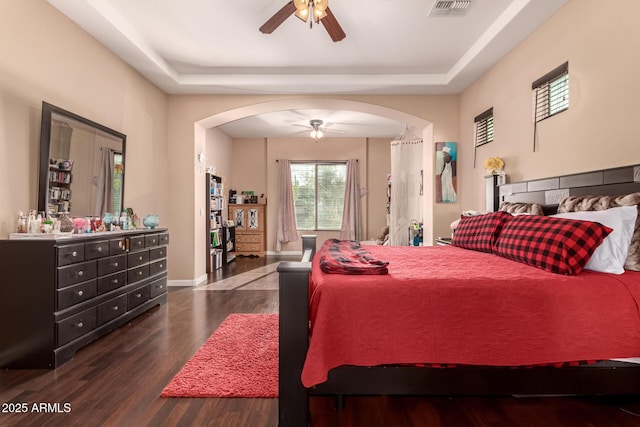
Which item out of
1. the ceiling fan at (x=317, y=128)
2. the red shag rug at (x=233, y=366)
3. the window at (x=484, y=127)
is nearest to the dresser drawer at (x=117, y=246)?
the red shag rug at (x=233, y=366)

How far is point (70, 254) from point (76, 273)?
0.16 metres

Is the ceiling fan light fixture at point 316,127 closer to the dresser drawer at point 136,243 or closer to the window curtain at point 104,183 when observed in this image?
the window curtain at point 104,183

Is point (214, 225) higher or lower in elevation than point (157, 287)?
higher

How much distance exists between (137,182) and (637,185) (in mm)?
4647

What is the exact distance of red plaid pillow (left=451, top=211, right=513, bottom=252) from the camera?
2871mm

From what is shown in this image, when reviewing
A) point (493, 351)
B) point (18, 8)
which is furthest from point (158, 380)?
point (18, 8)

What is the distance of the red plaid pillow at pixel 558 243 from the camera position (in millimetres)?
1914

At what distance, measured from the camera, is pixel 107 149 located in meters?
3.60

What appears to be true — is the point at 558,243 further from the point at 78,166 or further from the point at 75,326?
the point at 78,166

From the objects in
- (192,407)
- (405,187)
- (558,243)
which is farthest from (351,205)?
(192,407)

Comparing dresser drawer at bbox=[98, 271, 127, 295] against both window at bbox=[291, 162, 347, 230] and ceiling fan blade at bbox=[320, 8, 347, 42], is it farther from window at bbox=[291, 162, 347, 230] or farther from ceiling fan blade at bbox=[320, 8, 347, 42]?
window at bbox=[291, 162, 347, 230]

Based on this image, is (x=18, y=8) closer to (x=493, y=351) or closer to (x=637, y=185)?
(x=493, y=351)

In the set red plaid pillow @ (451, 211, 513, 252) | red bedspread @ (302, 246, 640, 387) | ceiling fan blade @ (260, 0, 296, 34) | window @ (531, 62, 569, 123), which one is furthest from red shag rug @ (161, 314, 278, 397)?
window @ (531, 62, 569, 123)

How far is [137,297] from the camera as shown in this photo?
3562 mm
